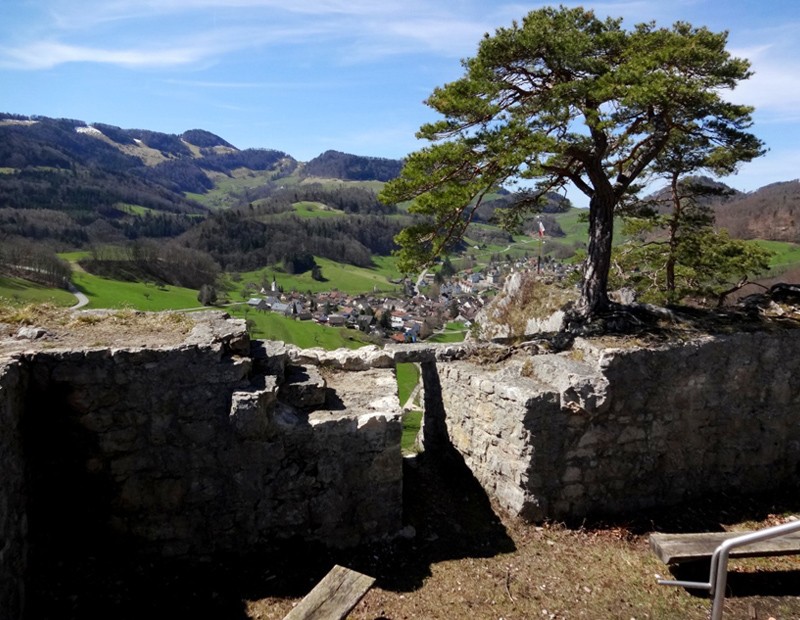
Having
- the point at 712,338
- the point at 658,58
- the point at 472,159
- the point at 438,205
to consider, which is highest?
the point at 658,58

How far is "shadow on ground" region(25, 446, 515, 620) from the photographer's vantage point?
15.5 feet

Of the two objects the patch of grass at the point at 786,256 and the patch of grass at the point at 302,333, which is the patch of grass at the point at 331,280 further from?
the patch of grass at the point at 786,256

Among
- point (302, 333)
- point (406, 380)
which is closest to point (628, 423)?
point (406, 380)

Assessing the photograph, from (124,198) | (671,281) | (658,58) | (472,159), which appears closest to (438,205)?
(472,159)

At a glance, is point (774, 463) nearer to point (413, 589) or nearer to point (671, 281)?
point (413, 589)

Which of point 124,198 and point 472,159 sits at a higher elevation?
point 124,198

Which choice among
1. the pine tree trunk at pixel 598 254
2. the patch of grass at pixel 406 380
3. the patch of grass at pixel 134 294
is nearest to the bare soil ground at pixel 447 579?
the pine tree trunk at pixel 598 254

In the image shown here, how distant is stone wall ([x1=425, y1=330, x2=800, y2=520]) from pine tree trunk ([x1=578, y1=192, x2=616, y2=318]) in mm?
1501

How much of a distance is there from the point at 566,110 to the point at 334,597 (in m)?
6.47

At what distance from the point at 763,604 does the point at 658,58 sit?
247 inches

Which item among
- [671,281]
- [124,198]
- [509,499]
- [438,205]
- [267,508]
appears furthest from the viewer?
[124,198]

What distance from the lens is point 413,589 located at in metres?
5.04

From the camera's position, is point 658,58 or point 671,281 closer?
point 658,58

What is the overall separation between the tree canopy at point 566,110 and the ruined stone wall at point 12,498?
16.4 ft
